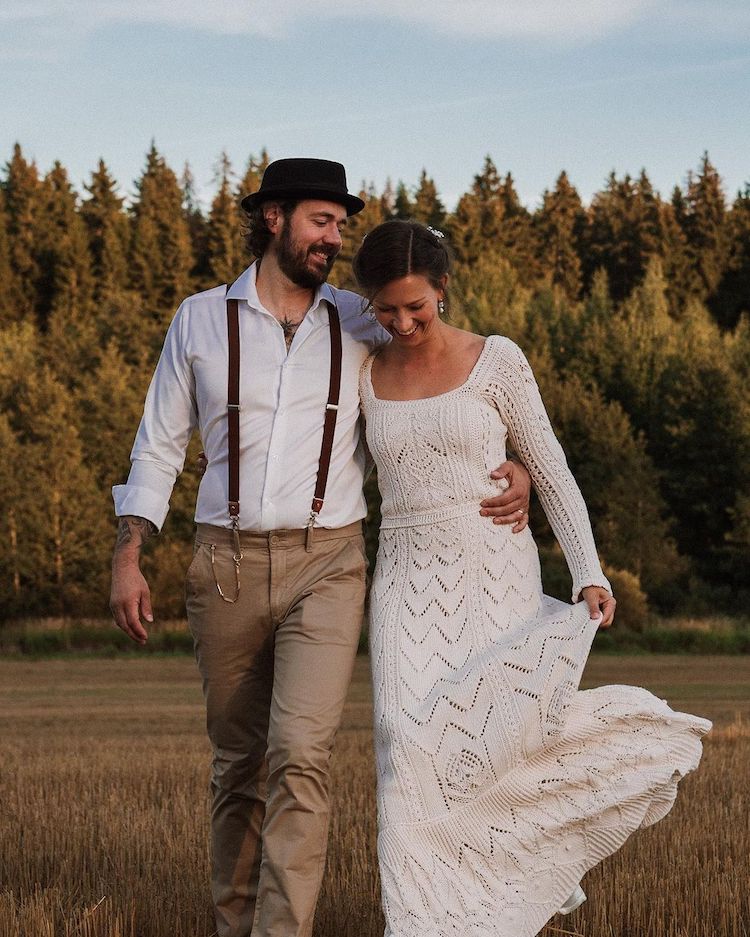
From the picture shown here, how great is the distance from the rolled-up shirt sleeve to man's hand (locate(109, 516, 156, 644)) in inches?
4.0

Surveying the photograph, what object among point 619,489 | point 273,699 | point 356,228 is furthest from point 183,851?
point 356,228

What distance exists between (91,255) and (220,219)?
933 centimetres

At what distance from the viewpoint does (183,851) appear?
7570mm

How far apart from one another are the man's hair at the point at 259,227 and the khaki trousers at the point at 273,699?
105 cm

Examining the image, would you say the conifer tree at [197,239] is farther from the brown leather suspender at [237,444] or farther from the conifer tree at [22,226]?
the brown leather suspender at [237,444]

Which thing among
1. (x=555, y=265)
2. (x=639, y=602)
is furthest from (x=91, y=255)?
(x=639, y=602)

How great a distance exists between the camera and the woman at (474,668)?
4.96m

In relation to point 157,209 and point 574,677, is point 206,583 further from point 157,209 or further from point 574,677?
point 157,209

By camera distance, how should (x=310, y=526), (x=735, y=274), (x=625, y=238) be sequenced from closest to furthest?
1. (x=310, y=526)
2. (x=735, y=274)
3. (x=625, y=238)

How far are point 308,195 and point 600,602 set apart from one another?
1.72 m

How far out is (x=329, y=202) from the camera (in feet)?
18.6

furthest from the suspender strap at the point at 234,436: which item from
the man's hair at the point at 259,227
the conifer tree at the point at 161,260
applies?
the conifer tree at the point at 161,260

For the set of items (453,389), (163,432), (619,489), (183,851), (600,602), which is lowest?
(619,489)

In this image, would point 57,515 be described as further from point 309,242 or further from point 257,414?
point 257,414
